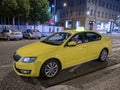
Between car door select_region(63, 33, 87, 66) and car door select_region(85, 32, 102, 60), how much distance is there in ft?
0.97

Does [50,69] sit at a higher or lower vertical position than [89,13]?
lower

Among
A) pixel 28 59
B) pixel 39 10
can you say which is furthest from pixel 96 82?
pixel 39 10

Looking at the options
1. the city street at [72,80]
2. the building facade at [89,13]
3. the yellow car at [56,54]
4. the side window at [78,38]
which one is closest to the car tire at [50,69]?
the yellow car at [56,54]

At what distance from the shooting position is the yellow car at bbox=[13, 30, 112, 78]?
5.01 m

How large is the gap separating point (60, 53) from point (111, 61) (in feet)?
11.0

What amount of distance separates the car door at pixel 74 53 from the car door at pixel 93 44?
0.30m

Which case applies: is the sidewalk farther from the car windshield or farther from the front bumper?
the car windshield

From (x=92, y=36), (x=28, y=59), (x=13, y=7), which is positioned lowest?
(x=28, y=59)

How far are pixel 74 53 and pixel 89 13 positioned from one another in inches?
1559

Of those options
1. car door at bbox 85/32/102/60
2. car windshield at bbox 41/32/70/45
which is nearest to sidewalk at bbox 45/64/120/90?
car door at bbox 85/32/102/60

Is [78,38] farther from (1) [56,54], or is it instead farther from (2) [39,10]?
(2) [39,10]

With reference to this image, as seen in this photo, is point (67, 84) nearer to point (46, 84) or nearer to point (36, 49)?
point (46, 84)

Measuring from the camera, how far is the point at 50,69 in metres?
5.30

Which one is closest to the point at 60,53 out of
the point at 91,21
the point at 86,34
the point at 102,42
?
the point at 86,34
